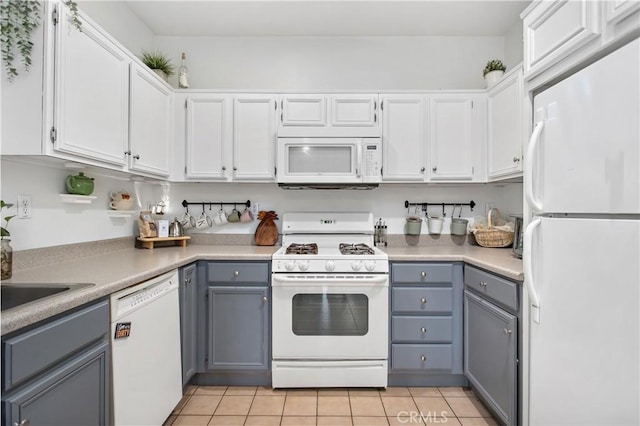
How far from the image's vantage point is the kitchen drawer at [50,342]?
877 mm

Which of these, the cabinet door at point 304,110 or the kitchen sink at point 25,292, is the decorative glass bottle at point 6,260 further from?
the cabinet door at point 304,110

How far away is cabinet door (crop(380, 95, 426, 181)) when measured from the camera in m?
2.46

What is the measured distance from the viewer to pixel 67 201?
1.77 metres

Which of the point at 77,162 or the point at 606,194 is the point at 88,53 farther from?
the point at 606,194

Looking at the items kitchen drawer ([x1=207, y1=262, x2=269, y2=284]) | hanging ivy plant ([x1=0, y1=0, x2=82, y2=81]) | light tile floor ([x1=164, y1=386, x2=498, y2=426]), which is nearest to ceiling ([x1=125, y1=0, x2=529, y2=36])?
hanging ivy plant ([x1=0, y1=0, x2=82, y2=81])

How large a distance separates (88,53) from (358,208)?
206 cm

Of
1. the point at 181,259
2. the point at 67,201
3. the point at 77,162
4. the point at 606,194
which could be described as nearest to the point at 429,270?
the point at 606,194

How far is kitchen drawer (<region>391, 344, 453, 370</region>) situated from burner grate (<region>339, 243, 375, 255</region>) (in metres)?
0.67

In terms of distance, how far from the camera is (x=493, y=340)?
5.75ft

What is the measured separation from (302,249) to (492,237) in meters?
1.50

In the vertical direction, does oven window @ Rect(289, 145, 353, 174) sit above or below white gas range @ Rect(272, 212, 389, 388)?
above

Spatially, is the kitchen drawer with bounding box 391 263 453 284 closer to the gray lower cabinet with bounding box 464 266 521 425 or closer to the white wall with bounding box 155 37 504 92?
the gray lower cabinet with bounding box 464 266 521 425

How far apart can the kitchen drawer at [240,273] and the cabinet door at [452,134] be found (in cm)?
152

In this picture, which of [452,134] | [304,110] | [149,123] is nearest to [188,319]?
[149,123]
